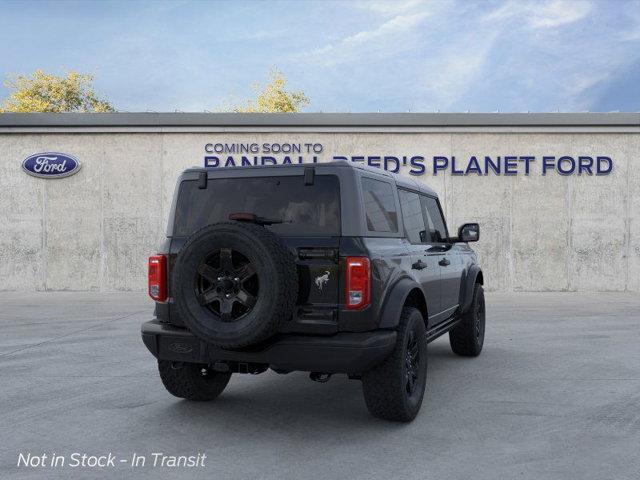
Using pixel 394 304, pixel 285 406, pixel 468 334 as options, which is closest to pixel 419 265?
pixel 394 304

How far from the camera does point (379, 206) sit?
4750 mm

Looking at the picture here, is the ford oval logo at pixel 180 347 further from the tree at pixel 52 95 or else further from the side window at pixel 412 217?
the tree at pixel 52 95

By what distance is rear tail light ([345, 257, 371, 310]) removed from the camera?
4.10 m

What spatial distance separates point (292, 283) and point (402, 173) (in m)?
12.3

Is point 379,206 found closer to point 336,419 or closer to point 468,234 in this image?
point 336,419

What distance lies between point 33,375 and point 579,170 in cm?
1383

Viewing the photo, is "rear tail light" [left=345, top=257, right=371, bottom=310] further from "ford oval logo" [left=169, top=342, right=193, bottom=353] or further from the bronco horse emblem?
"ford oval logo" [left=169, top=342, right=193, bottom=353]

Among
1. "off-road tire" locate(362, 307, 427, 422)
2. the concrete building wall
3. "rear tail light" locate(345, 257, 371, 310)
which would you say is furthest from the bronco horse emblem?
the concrete building wall

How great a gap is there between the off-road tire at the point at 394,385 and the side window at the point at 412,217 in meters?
0.92

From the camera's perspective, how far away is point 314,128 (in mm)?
16172

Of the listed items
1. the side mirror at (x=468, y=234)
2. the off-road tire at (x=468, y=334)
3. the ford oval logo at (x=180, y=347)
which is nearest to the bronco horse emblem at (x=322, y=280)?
the ford oval logo at (x=180, y=347)

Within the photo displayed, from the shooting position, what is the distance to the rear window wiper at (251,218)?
13.8 ft

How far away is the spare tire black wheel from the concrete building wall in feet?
40.2

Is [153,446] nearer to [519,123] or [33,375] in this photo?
[33,375]
